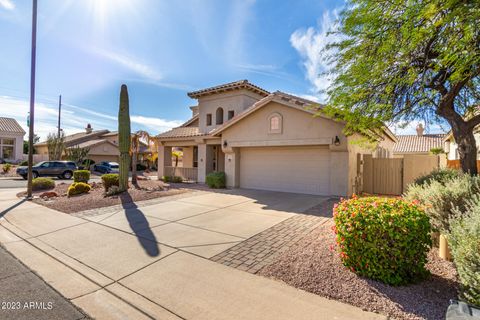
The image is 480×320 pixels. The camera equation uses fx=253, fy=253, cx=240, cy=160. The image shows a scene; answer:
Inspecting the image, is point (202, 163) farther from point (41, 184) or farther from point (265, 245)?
point (265, 245)

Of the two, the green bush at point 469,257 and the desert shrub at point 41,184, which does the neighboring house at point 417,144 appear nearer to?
the green bush at point 469,257

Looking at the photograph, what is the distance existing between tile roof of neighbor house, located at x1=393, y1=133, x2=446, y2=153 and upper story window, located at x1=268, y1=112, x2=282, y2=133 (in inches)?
922

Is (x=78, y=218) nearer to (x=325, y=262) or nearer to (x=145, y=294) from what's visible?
(x=145, y=294)

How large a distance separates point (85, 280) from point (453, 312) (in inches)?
198

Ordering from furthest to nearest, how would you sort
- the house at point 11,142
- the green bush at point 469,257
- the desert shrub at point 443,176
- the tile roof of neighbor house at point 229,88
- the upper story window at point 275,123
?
the house at point 11,142 < the tile roof of neighbor house at point 229,88 < the upper story window at point 275,123 < the desert shrub at point 443,176 < the green bush at point 469,257

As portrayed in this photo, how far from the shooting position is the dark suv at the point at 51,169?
21.9 metres

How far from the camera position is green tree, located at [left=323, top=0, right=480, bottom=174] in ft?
16.0

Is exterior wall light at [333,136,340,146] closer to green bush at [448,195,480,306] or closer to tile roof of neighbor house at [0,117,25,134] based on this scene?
green bush at [448,195,480,306]

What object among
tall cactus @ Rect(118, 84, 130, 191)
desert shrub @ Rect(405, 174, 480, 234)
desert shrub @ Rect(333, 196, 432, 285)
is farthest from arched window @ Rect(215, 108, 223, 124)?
desert shrub @ Rect(333, 196, 432, 285)

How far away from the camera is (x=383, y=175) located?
13.3m

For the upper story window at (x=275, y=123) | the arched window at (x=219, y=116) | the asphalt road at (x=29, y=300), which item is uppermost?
the arched window at (x=219, y=116)

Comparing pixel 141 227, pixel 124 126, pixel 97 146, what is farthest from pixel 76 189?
pixel 97 146

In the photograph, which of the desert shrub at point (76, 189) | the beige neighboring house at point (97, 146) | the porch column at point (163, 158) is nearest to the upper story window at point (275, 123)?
the desert shrub at point (76, 189)

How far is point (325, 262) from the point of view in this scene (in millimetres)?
4406
